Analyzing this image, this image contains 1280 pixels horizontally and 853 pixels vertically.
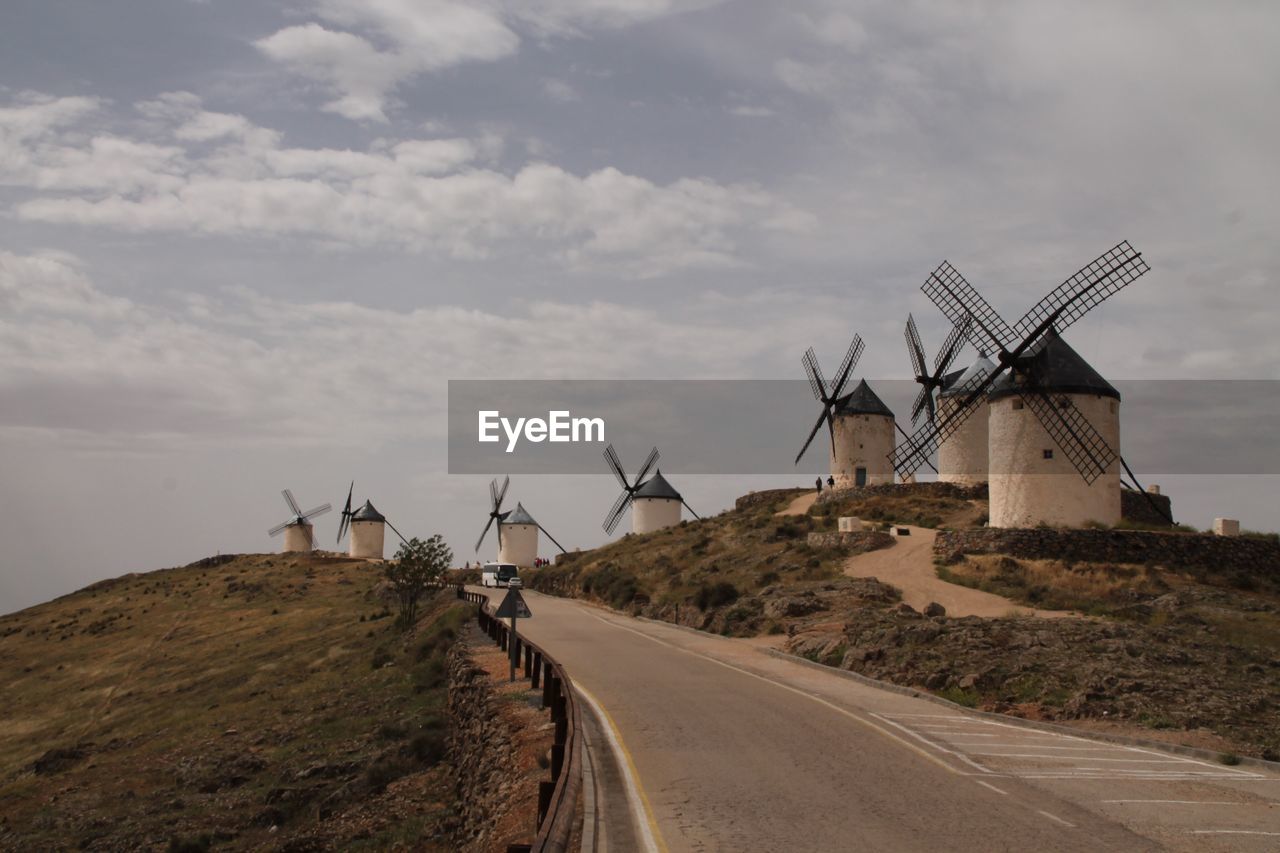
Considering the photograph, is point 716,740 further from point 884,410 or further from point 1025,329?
point 884,410

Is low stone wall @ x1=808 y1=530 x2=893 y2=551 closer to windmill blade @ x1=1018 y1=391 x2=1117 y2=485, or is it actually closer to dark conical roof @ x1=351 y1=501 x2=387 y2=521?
windmill blade @ x1=1018 y1=391 x2=1117 y2=485

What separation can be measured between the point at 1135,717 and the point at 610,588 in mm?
36473

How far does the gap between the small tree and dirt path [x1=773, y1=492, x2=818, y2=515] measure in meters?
23.0

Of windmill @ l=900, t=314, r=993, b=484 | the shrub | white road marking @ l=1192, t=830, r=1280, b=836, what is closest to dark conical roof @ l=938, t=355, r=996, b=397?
windmill @ l=900, t=314, r=993, b=484

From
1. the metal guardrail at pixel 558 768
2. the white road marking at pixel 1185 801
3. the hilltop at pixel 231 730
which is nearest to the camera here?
the metal guardrail at pixel 558 768

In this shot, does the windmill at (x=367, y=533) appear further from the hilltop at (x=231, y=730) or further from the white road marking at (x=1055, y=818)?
the white road marking at (x=1055, y=818)

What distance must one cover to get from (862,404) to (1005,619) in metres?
37.2

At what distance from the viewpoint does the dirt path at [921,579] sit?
35.1 m

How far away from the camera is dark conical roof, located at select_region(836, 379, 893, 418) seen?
216ft

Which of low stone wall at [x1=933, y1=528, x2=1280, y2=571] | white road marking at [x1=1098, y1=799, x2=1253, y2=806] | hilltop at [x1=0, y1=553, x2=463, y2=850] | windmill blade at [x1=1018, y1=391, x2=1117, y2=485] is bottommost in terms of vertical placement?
hilltop at [x1=0, y1=553, x2=463, y2=850]

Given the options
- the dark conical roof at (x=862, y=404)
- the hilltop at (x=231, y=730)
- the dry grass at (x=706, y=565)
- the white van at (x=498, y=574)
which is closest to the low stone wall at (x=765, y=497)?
the dry grass at (x=706, y=565)

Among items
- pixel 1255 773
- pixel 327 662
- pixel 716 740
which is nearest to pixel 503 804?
pixel 716 740

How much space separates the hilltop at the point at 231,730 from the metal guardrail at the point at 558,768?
9.82 ft

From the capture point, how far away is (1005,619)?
1171 inches
